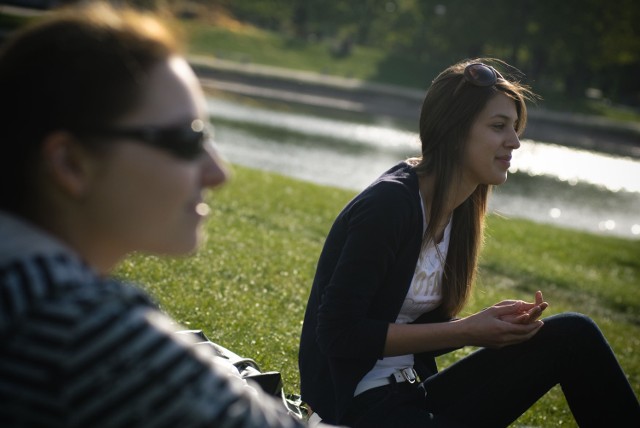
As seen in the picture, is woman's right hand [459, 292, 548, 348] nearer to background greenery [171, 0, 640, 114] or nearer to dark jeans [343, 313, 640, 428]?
dark jeans [343, 313, 640, 428]

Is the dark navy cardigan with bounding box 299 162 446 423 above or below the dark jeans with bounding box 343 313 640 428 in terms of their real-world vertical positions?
above

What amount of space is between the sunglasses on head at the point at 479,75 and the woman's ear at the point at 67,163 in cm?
215

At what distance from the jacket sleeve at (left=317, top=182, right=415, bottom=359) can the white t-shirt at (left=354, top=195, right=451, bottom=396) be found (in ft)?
0.68

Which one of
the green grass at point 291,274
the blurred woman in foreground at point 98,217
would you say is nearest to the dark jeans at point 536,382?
the green grass at point 291,274

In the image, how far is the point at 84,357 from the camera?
114 centimetres

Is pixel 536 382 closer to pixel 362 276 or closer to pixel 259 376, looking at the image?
pixel 362 276

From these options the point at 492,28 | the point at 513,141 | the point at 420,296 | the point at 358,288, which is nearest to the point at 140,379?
the point at 358,288

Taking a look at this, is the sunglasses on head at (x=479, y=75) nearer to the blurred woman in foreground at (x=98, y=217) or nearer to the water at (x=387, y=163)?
the blurred woman in foreground at (x=98, y=217)

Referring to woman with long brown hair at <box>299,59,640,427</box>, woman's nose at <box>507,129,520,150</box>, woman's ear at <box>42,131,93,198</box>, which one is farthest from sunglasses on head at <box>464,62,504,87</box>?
woman's ear at <box>42,131,93,198</box>

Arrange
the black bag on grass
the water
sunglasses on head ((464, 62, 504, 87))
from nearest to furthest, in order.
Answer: the black bag on grass
sunglasses on head ((464, 62, 504, 87))
the water

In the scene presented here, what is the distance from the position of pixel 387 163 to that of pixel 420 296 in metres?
18.9

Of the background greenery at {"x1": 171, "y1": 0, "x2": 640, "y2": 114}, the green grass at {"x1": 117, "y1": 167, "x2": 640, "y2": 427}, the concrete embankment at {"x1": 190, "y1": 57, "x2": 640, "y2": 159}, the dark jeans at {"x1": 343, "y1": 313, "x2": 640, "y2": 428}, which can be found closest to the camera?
the dark jeans at {"x1": 343, "y1": 313, "x2": 640, "y2": 428}

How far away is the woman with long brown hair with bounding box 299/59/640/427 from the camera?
2766 mm

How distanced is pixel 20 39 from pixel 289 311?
4.51m
